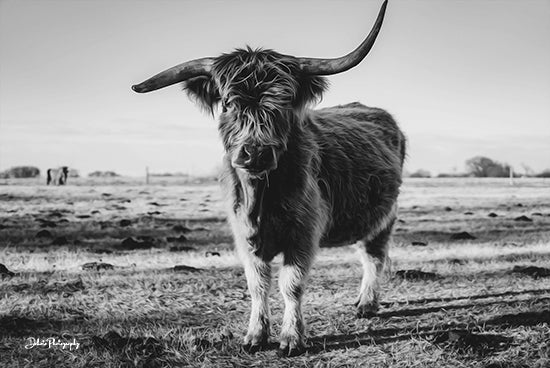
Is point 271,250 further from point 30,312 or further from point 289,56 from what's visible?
point 30,312

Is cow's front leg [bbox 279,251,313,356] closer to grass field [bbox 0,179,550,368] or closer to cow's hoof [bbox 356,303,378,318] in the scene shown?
grass field [bbox 0,179,550,368]

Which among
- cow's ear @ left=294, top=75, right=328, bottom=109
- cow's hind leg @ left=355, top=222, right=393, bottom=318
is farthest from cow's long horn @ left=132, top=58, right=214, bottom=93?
cow's hind leg @ left=355, top=222, right=393, bottom=318

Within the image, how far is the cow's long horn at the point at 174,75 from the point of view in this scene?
474 centimetres

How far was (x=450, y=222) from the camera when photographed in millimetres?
15672

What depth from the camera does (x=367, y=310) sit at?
5.81 metres

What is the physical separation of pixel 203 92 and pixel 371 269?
298 centimetres

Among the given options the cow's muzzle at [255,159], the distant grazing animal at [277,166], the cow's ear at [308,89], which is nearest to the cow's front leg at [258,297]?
the distant grazing animal at [277,166]

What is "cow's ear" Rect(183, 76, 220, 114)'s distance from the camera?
479 cm

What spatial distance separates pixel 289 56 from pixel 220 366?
9.08 ft

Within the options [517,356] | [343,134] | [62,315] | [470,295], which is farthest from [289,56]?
[470,295]

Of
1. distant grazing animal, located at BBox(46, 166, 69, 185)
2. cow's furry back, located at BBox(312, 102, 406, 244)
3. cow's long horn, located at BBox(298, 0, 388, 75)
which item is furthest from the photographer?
distant grazing animal, located at BBox(46, 166, 69, 185)

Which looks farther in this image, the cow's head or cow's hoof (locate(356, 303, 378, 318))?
cow's hoof (locate(356, 303, 378, 318))

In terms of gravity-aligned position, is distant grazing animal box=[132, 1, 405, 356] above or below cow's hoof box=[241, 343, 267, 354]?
above

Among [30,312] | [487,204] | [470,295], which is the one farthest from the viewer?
[487,204]
